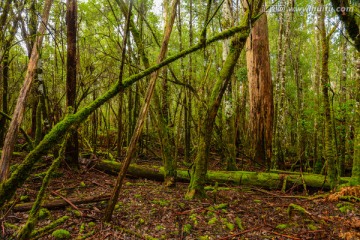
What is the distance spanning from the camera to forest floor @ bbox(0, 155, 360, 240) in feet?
11.6

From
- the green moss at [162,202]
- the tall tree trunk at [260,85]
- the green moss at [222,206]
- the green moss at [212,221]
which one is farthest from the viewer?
the tall tree trunk at [260,85]

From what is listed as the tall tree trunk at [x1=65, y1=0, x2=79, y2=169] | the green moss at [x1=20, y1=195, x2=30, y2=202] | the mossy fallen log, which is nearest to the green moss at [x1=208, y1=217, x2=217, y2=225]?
the mossy fallen log

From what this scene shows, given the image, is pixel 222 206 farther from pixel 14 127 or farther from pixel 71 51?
pixel 71 51

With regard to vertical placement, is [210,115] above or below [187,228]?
above

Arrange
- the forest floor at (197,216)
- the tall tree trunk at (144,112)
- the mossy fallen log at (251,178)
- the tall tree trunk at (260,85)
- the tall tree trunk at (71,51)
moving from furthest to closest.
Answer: the tall tree trunk at (260,85) → the tall tree trunk at (71,51) → the mossy fallen log at (251,178) → the forest floor at (197,216) → the tall tree trunk at (144,112)

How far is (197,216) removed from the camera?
13.0ft

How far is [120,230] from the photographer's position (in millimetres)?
3535

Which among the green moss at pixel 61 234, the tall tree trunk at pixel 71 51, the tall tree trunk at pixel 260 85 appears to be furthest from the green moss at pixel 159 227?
the tall tree trunk at pixel 260 85

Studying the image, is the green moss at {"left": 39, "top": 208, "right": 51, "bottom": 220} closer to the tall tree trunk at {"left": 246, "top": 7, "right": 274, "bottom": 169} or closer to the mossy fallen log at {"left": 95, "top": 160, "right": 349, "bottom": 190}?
the mossy fallen log at {"left": 95, "top": 160, "right": 349, "bottom": 190}

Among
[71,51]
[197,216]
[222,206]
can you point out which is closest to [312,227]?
[222,206]

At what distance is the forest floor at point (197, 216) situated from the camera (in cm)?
353

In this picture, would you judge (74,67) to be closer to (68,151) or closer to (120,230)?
(68,151)

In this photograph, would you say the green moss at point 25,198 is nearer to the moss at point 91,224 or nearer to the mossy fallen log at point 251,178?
the moss at point 91,224

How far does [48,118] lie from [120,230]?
13.8 feet
